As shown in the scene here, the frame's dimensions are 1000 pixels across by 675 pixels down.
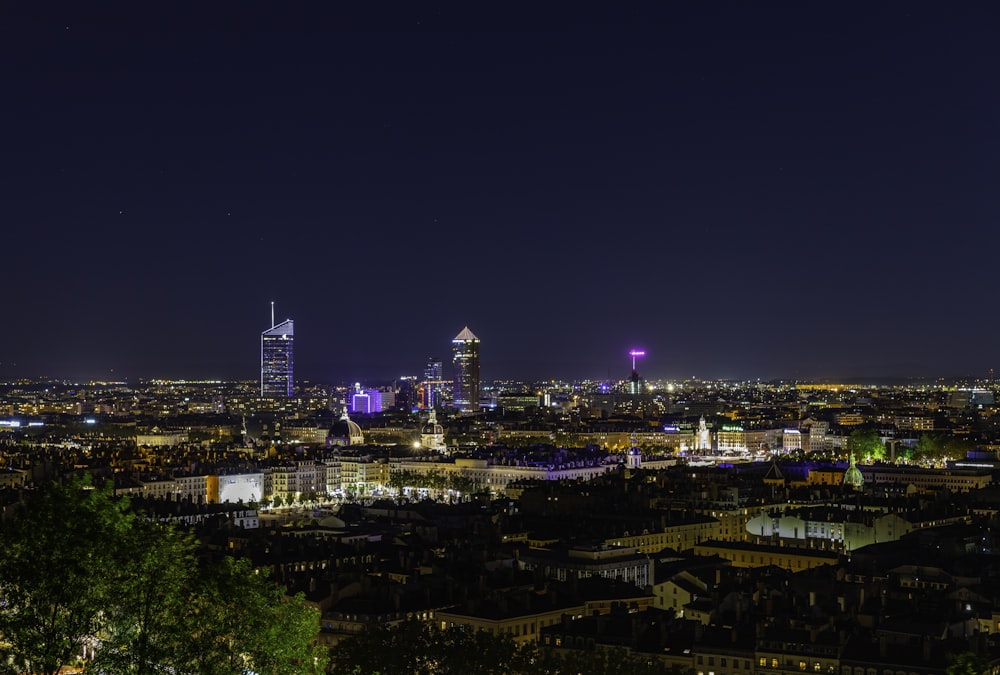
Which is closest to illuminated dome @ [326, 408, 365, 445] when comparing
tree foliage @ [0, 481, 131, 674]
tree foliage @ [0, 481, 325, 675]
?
tree foliage @ [0, 481, 325, 675]

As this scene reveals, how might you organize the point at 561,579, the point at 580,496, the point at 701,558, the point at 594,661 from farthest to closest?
the point at 580,496, the point at 701,558, the point at 561,579, the point at 594,661

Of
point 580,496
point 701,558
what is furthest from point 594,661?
point 580,496

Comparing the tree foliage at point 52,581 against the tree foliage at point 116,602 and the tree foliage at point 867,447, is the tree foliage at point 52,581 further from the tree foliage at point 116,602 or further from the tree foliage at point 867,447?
the tree foliage at point 867,447

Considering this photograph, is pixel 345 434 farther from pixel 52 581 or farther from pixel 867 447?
pixel 52 581

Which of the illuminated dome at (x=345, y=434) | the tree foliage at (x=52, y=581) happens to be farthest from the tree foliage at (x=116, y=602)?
the illuminated dome at (x=345, y=434)

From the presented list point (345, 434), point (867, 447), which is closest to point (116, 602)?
point (867, 447)

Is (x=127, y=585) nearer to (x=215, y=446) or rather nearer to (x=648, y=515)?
(x=648, y=515)

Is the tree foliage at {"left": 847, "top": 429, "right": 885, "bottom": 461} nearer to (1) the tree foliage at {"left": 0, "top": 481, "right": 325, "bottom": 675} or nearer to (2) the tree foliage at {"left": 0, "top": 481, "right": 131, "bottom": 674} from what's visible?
(1) the tree foliage at {"left": 0, "top": 481, "right": 325, "bottom": 675}

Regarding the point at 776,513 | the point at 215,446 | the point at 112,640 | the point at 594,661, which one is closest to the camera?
the point at 112,640

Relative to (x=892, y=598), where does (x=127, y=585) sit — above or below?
above
